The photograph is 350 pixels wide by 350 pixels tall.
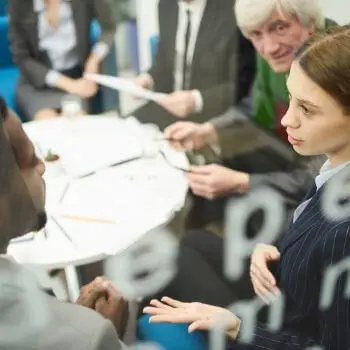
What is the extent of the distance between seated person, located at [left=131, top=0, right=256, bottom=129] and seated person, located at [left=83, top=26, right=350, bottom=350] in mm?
426

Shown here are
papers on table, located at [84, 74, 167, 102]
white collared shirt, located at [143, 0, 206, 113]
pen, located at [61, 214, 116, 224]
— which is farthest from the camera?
white collared shirt, located at [143, 0, 206, 113]

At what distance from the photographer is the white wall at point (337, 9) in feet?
3.21

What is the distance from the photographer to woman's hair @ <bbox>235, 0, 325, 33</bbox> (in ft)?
3.25

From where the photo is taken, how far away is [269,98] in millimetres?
1129

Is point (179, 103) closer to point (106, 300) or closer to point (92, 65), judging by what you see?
point (92, 65)

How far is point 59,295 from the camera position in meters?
0.84

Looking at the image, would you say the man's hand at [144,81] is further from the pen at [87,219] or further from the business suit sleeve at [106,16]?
the pen at [87,219]

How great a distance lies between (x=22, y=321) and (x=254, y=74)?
29.3 inches

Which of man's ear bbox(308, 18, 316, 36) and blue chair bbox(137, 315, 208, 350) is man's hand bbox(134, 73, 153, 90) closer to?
man's ear bbox(308, 18, 316, 36)

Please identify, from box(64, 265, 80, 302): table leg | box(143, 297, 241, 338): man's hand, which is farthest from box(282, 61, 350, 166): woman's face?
box(64, 265, 80, 302): table leg

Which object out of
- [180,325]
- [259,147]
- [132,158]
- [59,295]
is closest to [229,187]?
[259,147]

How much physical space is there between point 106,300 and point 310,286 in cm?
34

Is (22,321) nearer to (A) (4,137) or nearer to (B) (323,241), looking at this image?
(A) (4,137)

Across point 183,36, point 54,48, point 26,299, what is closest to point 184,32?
point 183,36
